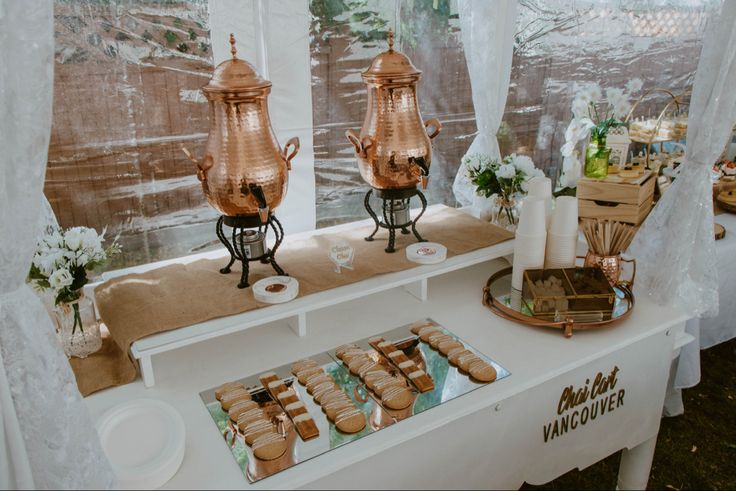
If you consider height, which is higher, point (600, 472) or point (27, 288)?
point (27, 288)

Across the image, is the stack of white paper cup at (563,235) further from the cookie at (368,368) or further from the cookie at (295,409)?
the cookie at (295,409)

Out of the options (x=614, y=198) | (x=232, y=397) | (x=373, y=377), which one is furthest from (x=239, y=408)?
(x=614, y=198)

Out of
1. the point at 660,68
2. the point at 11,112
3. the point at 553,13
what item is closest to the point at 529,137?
the point at 553,13

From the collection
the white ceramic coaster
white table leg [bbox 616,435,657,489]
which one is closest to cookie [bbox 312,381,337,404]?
the white ceramic coaster

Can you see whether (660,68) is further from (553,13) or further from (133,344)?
(133,344)

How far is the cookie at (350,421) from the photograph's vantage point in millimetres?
968

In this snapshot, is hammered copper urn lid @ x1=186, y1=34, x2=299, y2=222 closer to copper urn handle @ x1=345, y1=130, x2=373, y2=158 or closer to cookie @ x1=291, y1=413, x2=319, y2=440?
copper urn handle @ x1=345, y1=130, x2=373, y2=158

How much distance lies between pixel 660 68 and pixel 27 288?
2.85m

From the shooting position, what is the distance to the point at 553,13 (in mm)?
2219

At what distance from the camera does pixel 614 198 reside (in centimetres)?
194

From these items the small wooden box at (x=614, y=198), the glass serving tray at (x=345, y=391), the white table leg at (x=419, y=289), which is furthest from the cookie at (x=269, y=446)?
the small wooden box at (x=614, y=198)

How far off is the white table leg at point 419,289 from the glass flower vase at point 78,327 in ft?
2.37

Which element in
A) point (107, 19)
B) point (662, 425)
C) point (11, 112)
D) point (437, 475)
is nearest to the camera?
point (11, 112)

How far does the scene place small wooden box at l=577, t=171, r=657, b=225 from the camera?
1.92 m
